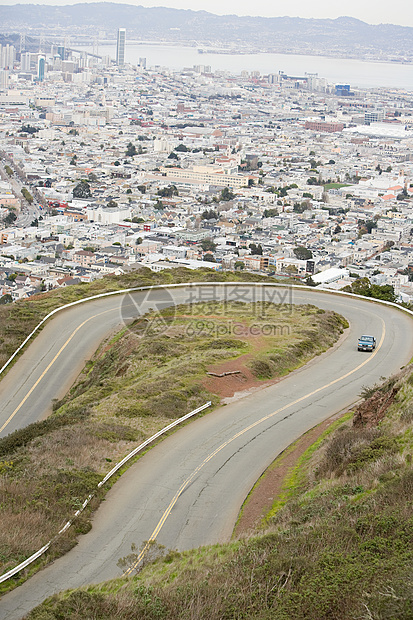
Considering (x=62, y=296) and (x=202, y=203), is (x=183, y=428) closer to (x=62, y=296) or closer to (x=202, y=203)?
(x=62, y=296)

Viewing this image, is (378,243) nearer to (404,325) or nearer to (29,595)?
(404,325)

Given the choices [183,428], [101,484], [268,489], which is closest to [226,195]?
[183,428]

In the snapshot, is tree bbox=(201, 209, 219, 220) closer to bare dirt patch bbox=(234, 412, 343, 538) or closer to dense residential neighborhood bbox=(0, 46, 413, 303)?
dense residential neighborhood bbox=(0, 46, 413, 303)

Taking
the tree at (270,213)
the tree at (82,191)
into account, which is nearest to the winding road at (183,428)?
the tree at (270,213)

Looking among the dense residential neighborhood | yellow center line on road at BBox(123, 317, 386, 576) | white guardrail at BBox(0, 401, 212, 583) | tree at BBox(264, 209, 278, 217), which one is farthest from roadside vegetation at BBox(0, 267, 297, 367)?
tree at BBox(264, 209, 278, 217)

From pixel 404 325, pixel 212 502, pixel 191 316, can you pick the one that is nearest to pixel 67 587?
pixel 212 502

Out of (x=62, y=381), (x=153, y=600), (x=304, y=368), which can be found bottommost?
(x=62, y=381)

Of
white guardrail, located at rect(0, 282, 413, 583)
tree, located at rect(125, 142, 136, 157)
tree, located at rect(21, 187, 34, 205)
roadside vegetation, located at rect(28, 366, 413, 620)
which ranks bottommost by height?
tree, located at rect(21, 187, 34, 205)
